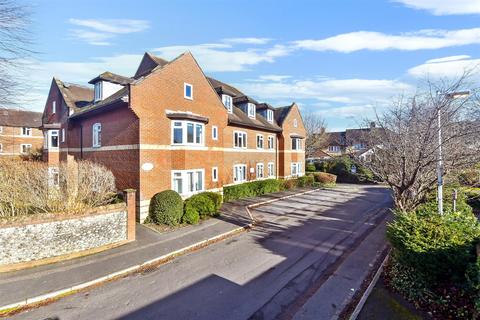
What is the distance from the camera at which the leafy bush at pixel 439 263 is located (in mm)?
5184

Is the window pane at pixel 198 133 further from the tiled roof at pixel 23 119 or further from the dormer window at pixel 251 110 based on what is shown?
the tiled roof at pixel 23 119

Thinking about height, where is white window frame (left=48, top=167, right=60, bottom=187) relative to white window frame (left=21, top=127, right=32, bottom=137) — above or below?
below

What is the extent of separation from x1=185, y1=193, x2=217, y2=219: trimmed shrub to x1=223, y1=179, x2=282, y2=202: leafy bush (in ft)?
15.9

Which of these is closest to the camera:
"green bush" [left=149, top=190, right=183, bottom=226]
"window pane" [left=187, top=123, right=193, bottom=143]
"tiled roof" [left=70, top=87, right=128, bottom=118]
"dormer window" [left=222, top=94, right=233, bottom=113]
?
"green bush" [left=149, top=190, right=183, bottom=226]

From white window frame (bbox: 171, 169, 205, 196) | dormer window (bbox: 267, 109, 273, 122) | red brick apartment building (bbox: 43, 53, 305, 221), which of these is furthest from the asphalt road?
dormer window (bbox: 267, 109, 273, 122)

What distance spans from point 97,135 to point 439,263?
17.2 m

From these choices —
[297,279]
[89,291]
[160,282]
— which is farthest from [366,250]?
[89,291]

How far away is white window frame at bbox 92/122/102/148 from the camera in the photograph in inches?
609

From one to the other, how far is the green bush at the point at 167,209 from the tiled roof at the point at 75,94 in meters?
11.5

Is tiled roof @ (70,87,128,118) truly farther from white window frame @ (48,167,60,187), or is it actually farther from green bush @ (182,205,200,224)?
green bush @ (182,205,200,224)

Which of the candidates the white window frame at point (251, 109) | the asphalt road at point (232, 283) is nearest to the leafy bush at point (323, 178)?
the white window frame at point (251, 109)

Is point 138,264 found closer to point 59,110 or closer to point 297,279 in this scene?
point 297,279

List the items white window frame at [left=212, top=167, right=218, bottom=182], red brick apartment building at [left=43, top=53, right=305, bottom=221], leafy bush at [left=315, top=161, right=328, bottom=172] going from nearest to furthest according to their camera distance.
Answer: red brick apartment building at [left=43, top=53, right=305, bottom=221] < white window frame at [left=212, top=167, right=218, bottom=182] < leafy bush at [left=315, top=161, right=328, bottom=172]

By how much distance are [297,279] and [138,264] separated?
17.1 feet
